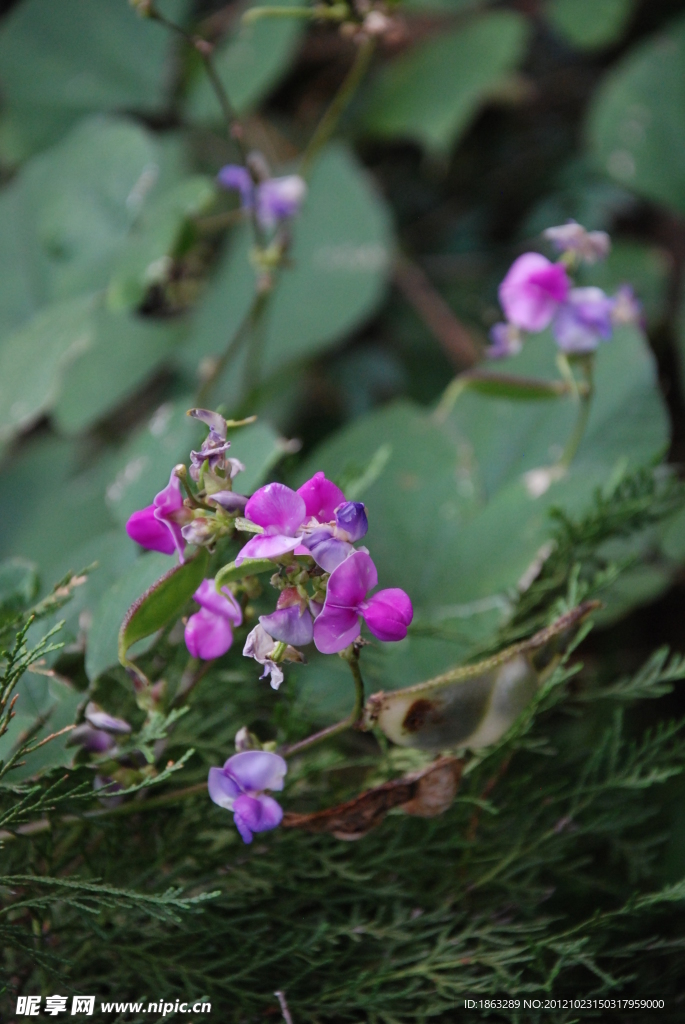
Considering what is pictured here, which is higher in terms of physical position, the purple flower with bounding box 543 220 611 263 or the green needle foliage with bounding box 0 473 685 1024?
the purple flower with bounding box 543 220 611 263

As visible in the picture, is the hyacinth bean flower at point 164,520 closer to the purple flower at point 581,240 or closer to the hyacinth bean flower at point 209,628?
the hyacinth bean flower at point 209,628

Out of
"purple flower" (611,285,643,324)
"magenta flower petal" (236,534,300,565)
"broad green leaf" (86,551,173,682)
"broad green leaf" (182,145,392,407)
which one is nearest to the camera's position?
"magenta flower petal" (236,534,300,565)

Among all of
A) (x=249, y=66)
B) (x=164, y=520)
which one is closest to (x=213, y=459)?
(x=164, y=520)

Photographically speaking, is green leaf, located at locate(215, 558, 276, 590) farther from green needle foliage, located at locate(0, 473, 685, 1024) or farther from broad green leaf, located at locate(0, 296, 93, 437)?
broad green leaf, located at locate(0, 296, 93, 437)

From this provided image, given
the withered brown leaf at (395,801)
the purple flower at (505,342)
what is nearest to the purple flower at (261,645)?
the withered brown leaf at (395,801)

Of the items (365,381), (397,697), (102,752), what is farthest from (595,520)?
(365,381)

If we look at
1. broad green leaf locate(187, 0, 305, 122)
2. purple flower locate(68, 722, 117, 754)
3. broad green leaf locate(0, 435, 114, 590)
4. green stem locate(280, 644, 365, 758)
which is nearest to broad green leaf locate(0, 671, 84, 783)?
purple flower locate(68, 722, 117, 754)

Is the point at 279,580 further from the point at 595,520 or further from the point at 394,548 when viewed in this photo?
→ the point at 394,548
